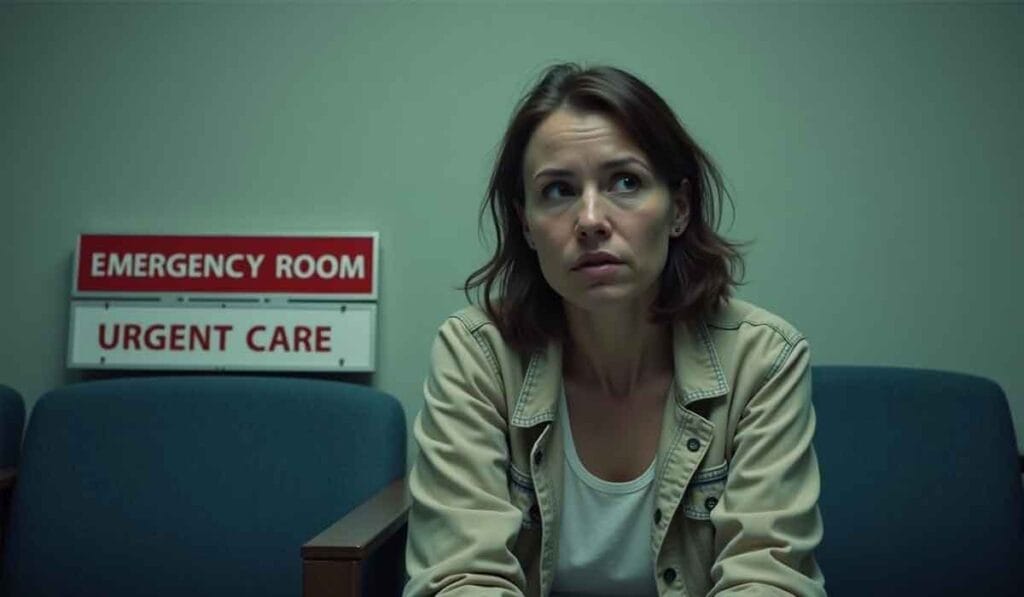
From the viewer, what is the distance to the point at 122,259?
1.76 m

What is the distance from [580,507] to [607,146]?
53 centimetres

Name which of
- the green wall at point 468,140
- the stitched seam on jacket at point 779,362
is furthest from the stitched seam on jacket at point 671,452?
the green wall at point 468,140

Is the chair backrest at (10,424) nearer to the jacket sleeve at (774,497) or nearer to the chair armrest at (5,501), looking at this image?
the chair armrest at (5,501)

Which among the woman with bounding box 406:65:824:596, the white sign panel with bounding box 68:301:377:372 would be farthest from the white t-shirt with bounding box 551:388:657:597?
the white sign panel with bounding box 68:301:377:372

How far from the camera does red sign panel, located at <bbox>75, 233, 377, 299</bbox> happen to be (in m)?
1.75

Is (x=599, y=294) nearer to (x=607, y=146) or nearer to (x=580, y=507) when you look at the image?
(x=607, y=146)

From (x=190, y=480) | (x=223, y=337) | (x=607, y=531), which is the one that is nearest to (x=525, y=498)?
(x=607, y=531)

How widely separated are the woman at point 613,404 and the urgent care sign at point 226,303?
55 cm

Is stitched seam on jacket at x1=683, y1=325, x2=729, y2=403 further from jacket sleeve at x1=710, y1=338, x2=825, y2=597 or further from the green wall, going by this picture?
the green wall

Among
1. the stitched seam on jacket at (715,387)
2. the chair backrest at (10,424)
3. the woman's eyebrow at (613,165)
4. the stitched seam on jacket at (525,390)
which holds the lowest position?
the chair backrest at (10,424)

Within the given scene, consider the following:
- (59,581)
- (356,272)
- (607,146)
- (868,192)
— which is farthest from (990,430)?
(59,581)

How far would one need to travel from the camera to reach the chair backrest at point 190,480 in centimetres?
152

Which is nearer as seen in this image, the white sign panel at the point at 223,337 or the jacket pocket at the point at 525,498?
the jacket pocket at the point at 525,498

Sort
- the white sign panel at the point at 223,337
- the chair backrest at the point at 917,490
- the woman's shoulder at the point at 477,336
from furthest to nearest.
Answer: the white sign panel at the point at 223,337 < the chair backrest at the point at 917,490 < the woman's shoulder at the point at 477,336
